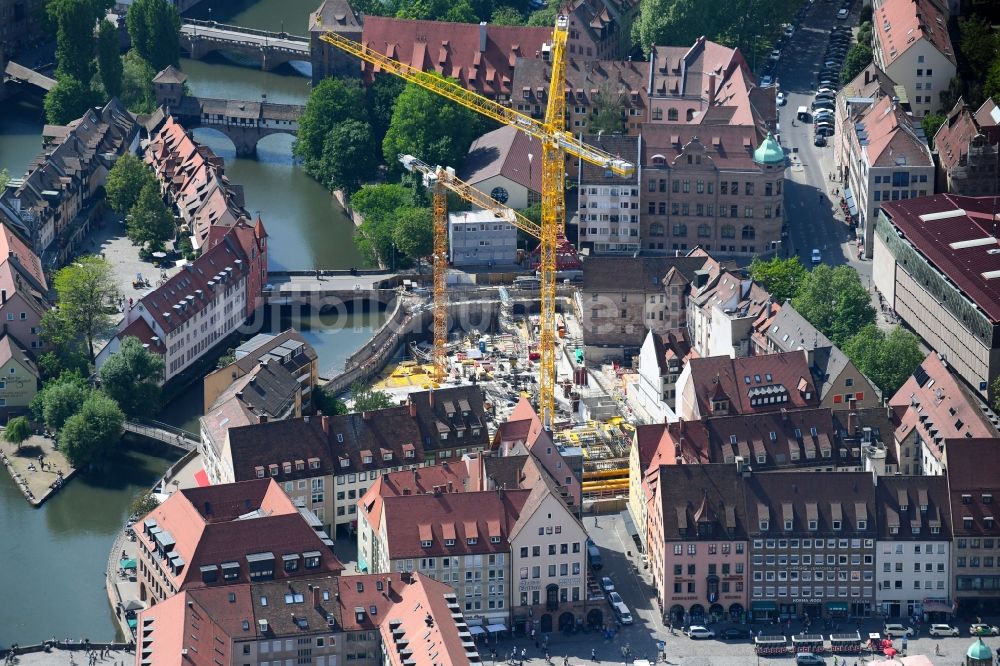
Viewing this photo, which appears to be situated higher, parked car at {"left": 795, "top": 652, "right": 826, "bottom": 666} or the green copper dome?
the green copper dome

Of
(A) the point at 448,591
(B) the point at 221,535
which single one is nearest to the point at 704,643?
(A) the point at 448,591

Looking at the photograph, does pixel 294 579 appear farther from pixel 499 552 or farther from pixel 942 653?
pixel 942 653

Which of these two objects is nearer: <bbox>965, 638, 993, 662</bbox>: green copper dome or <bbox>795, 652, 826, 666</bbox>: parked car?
<bbox>965, 638, 993, 662</bbox>: green copper dome

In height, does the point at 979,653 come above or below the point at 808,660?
above

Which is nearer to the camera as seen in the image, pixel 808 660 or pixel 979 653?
pixel 979 653

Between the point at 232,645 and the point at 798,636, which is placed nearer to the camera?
the point at 232,645

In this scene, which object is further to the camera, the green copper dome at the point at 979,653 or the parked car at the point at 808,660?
the parked car at the point at 808,660

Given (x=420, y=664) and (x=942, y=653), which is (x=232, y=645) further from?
(x=942, y=653)

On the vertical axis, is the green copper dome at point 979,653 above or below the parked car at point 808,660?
above
